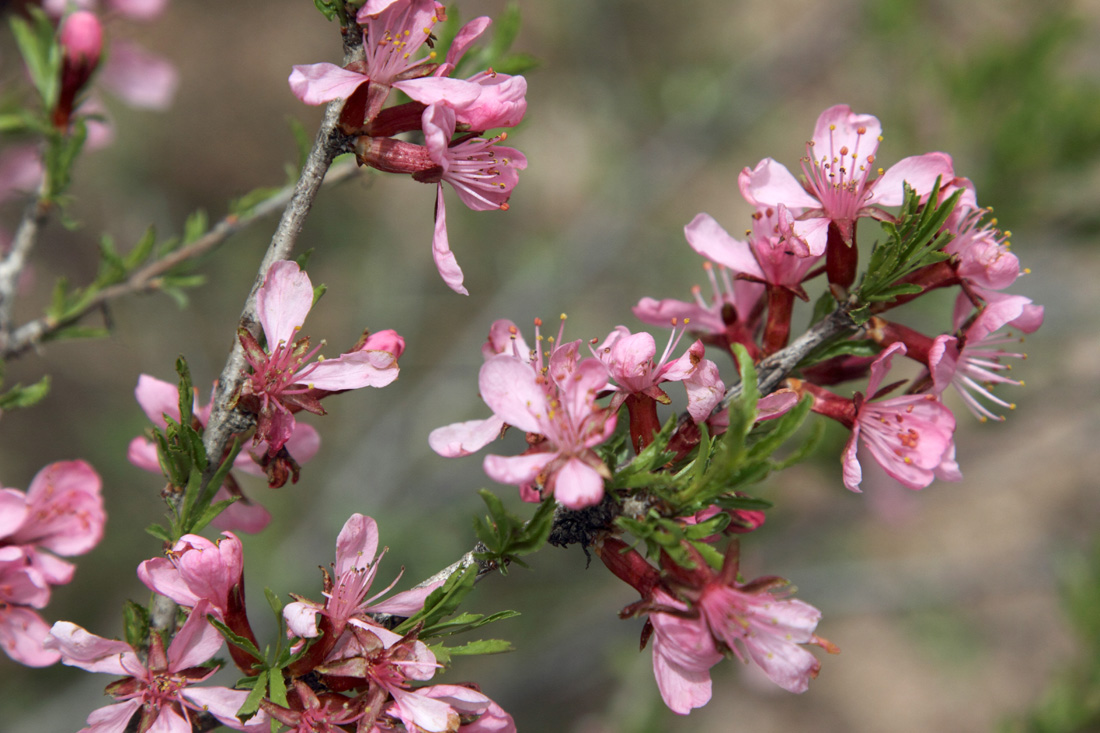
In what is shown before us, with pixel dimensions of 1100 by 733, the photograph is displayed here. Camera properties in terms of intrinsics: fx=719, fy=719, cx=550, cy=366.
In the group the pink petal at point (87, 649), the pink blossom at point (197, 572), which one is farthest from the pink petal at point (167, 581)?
the pink petal at point (87, 649)

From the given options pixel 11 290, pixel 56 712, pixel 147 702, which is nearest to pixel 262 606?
pixel 56 712

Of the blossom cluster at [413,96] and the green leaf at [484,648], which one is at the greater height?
the blossom cluster at [413,96]

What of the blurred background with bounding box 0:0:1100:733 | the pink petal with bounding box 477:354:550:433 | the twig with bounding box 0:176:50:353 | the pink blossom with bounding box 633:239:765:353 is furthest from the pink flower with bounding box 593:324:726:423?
the blurred background with bounding box 0:0:1100:733

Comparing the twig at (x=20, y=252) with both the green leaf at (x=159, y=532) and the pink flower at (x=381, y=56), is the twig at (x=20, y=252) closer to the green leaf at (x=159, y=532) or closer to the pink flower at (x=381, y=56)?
the green leaf at (x=159, y=532)

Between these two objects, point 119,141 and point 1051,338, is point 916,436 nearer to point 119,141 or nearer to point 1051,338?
point 1051,338

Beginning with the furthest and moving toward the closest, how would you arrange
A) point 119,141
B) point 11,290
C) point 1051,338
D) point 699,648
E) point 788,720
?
point 788,720, point 119,141, point 1051,338, point 11,290, point 699,648

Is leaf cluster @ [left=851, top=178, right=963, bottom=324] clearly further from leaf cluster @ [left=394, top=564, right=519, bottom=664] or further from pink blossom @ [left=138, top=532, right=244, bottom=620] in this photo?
pink blossom @ [left=138, top=532, right=244, bottom=620]
